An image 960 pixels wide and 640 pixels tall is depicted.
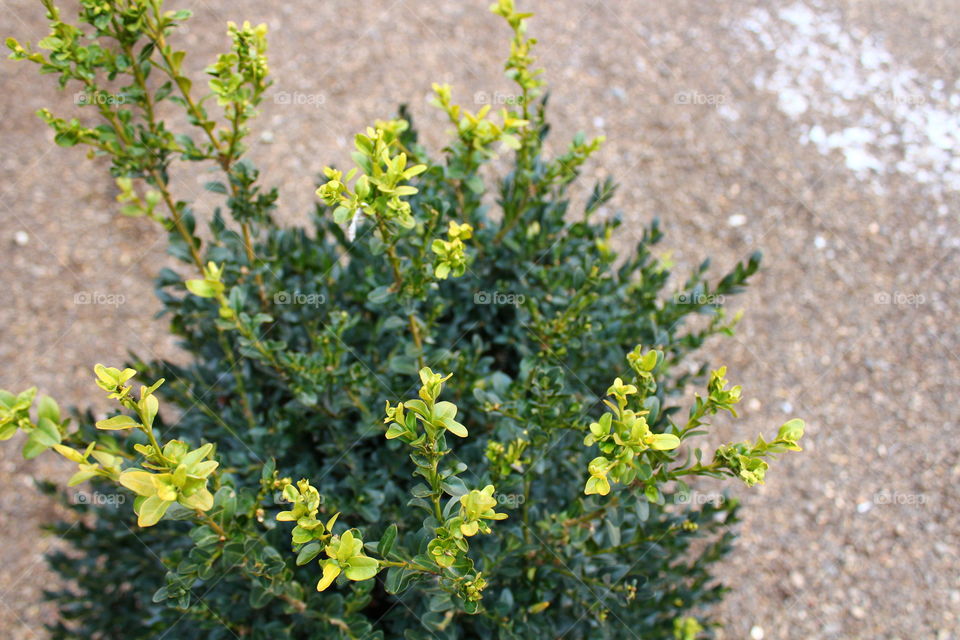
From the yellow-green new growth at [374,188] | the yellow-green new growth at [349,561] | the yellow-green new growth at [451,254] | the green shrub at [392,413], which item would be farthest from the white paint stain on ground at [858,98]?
the yellow-green new growth at [349,561]

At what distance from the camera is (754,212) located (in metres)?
4.57

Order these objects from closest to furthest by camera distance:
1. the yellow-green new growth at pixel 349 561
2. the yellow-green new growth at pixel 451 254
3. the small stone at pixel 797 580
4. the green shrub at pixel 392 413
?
the yellow-green new growth at pixel 349 561, the green shrub at pixel 392 413, the yellow-green new growth at pixel 451 254, the small stone at pixel 797 580

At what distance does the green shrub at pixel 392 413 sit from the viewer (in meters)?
1.56

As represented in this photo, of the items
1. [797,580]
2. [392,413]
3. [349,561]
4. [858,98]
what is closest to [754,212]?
[858,98]

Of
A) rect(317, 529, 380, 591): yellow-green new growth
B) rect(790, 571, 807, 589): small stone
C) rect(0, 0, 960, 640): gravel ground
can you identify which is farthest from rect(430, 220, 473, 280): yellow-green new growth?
rect(790, 571, 807, 589): small stone

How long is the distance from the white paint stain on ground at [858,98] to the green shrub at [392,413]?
3.02 m

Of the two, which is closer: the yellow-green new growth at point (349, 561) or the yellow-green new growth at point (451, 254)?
the yellow-green new growth at point (349, 561)

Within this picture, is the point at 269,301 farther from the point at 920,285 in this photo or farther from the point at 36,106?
the point at 920,285

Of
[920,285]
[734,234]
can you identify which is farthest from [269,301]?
[920,285]

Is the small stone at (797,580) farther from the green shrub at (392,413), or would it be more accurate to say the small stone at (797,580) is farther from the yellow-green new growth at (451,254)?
the yellow-green new growth at (451,254)

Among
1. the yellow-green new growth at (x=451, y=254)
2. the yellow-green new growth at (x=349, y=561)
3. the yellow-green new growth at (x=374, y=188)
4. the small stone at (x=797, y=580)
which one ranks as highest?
the yellow-green new growth at (x=374, y=188)

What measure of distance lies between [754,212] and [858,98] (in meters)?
1.46

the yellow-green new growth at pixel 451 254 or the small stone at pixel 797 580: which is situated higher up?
the yellow-green new growth at pixel 451 254

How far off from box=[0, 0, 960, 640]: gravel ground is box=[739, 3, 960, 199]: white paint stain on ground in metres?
0.02
